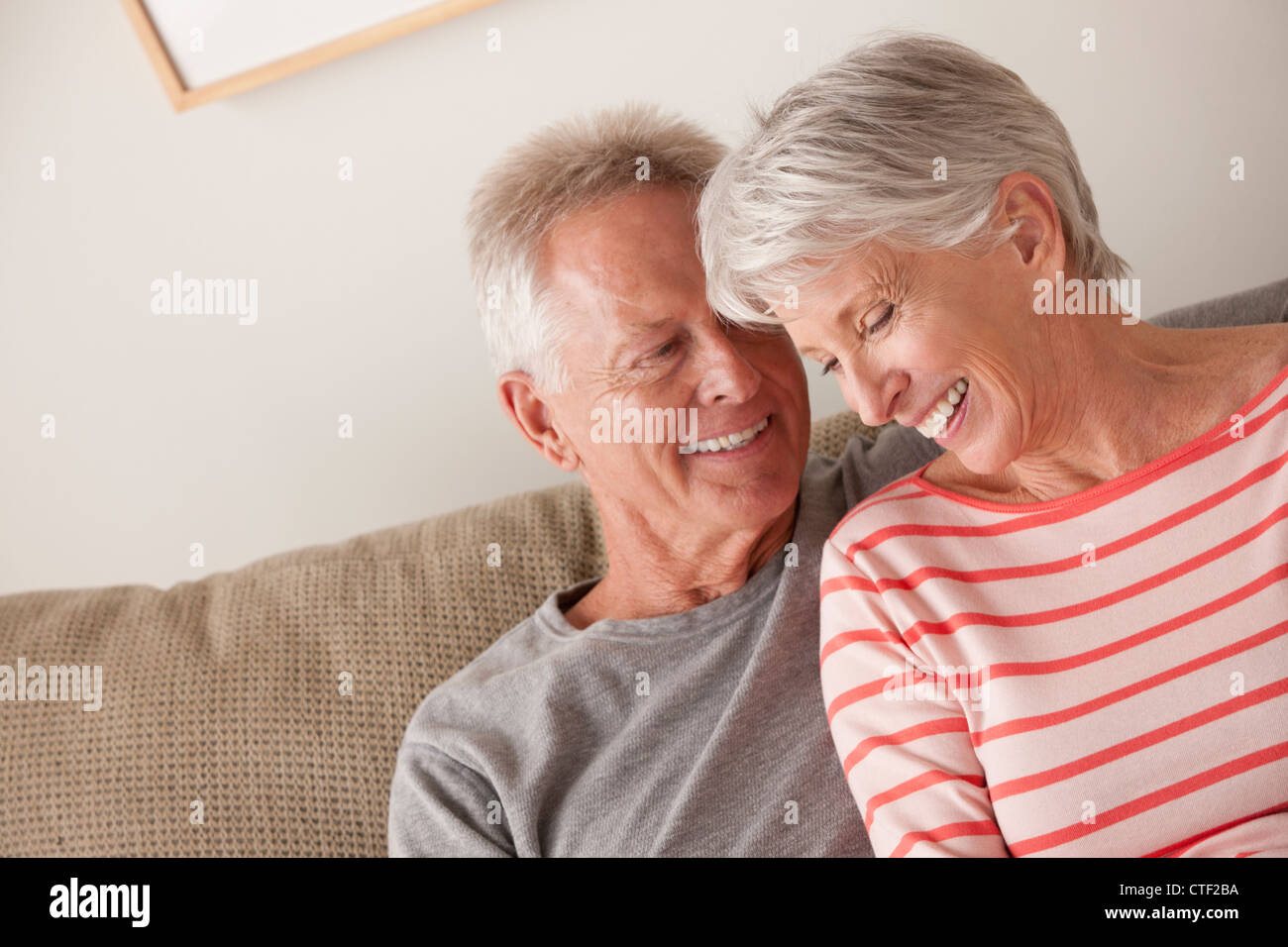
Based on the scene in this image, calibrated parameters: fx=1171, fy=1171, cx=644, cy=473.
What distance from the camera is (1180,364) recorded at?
4.23 ft

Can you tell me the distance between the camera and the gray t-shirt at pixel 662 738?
4.69ft

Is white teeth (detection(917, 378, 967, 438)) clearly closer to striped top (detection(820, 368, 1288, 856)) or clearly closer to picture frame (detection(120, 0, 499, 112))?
striped top (detection(820, 368, 1288, 856))

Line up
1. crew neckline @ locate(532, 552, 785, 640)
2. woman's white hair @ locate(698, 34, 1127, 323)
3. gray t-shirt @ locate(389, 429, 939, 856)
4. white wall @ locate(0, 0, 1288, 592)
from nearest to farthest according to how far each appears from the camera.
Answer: woman's white hair @ locate(698, 34, 1127, 323)
gray t-shirt @ locate(389, 429, 939, 856)
crew neckline @ locate(532, 552, 785, 640)
white wall @ locate(0, 0, 1288, 592)

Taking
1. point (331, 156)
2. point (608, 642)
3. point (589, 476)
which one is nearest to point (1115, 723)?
point (608, 642)

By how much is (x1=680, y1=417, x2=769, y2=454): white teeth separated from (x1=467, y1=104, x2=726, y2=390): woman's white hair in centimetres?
20

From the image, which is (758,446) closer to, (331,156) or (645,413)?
(645,413)

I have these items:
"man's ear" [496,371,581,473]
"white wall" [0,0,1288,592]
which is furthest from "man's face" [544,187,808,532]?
"white wall" [0,0,1288,592]

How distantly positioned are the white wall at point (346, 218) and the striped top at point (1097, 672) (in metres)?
0.78

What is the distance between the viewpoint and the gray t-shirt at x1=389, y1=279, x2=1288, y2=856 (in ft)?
4.69

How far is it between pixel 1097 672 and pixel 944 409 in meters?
0.31

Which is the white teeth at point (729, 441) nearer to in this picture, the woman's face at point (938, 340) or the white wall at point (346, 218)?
the woman's face at point (938, 340)

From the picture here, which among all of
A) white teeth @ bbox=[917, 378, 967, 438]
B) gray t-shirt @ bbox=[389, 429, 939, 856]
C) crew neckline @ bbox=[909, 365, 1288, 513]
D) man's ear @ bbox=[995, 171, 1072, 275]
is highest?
man's ear @ bbox=[995, 171, 1072, 275]

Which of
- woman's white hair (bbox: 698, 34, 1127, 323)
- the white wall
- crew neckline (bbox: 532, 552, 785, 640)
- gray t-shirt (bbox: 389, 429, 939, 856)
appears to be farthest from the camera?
the white wall

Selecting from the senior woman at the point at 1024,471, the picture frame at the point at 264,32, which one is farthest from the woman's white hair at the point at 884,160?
Result: the picture frame at the point at 264,32
